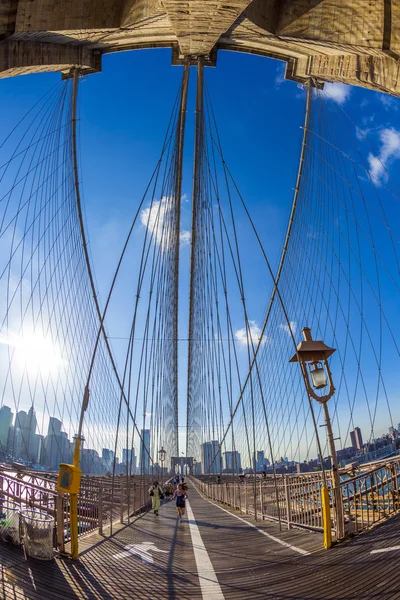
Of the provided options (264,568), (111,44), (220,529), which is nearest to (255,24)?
(111,44)

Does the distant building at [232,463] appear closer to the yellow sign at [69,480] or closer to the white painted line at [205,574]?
the white painted line at [205,574]

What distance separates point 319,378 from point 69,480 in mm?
4166

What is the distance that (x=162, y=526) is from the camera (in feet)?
33.0

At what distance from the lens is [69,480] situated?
19.0 ft

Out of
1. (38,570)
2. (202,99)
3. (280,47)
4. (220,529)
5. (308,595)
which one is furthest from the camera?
(202,99)

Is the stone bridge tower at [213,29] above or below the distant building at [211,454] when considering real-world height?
above

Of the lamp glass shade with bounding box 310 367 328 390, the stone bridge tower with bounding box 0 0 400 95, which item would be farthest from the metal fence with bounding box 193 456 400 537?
the stone bridge tower with bounding box 0 0 400 95

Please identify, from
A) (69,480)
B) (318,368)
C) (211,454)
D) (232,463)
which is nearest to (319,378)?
(318,368)

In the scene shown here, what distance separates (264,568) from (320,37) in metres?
9.38

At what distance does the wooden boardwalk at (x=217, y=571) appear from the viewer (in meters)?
3.88

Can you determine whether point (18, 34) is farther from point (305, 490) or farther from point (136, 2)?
point (305, 490)

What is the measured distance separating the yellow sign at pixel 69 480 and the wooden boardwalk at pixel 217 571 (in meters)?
0.86

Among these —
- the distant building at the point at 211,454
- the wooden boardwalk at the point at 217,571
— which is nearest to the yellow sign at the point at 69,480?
the wooden boardwalk at the point at 217,571

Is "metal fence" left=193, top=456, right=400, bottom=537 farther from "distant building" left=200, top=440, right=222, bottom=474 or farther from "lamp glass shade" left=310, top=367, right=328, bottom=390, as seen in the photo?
"distant building" left=200, top=440, right=222, bottom=474
